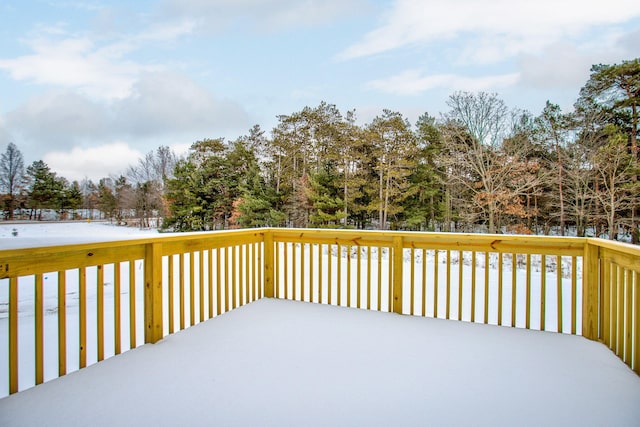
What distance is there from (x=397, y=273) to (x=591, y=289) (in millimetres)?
1410

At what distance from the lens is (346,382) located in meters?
1.83

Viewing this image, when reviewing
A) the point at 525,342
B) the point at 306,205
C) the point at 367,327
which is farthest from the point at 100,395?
the point at 306,205

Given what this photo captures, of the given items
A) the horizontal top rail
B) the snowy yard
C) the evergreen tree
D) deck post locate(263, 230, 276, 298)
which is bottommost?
the snowy yard

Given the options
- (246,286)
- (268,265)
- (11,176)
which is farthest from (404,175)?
(11,176)

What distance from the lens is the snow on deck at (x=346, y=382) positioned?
1528 millimetres

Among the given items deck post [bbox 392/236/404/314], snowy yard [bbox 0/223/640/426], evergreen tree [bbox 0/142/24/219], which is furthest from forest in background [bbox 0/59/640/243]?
deck post [bbox 392/236/404/314]

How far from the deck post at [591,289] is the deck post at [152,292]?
3106 mm

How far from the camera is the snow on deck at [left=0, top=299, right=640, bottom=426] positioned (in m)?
1.53

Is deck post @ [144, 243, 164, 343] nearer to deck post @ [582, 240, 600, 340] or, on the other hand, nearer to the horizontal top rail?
the horizontal top rail

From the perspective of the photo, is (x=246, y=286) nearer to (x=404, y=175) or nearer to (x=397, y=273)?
(x=397, y=273)

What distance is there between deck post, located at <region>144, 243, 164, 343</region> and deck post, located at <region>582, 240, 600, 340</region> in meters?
3.11

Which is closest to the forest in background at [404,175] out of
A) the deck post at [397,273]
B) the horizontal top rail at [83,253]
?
the horizontal top rail at [83,253]

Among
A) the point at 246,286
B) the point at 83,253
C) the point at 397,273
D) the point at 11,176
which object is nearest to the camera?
the point at 83,253

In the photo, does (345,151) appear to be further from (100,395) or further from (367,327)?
(100,395)
